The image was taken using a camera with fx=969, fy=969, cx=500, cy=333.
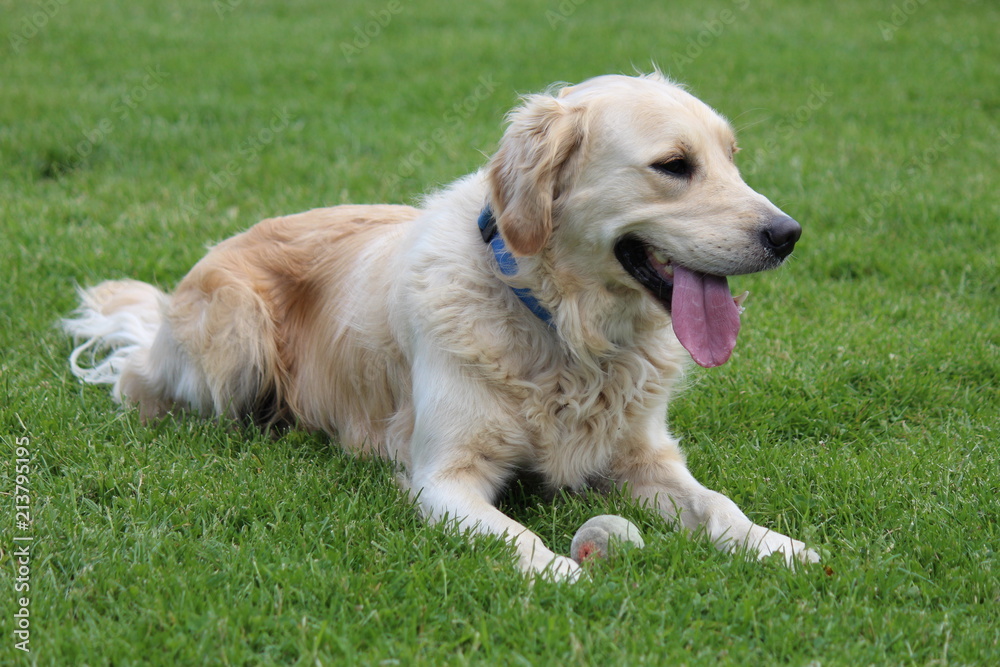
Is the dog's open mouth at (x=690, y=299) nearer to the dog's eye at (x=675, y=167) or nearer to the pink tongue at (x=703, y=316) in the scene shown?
the pink tongue at (x=703, y=316)

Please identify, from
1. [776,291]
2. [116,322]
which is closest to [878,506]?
[776,291]

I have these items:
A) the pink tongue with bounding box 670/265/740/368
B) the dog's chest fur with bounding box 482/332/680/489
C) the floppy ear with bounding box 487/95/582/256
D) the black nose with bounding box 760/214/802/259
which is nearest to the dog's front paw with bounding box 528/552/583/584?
the dog's chest fur with bounding box 482/332/680/489

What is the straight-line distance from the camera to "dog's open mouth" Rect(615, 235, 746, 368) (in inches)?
124

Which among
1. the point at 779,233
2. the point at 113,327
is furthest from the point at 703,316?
the point at 113,327

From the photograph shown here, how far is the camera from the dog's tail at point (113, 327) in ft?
14.7

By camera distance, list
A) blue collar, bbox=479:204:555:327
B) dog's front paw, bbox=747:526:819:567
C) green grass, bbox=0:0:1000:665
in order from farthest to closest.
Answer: blue collar, bbox=479:204:555:327 → dog's front paw, bbox=747:526:819:567 → green grass, bbox=0:0:1000:665

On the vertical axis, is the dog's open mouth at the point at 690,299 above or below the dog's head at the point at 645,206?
→ below

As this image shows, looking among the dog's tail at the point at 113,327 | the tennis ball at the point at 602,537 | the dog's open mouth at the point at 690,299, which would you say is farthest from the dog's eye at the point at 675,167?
the dog's tail at the point at 113,327

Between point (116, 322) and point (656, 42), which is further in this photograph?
point (656, 42)

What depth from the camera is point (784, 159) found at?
7.52 m

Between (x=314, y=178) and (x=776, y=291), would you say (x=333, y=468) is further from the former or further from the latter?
(x=314, y=178)

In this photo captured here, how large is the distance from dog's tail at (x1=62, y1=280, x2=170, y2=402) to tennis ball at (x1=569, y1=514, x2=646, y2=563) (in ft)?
7.65

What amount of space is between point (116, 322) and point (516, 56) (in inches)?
262

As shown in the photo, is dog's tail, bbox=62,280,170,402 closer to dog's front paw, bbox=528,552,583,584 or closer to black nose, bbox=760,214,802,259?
dog's front paw, bbox=528,552,583,584
